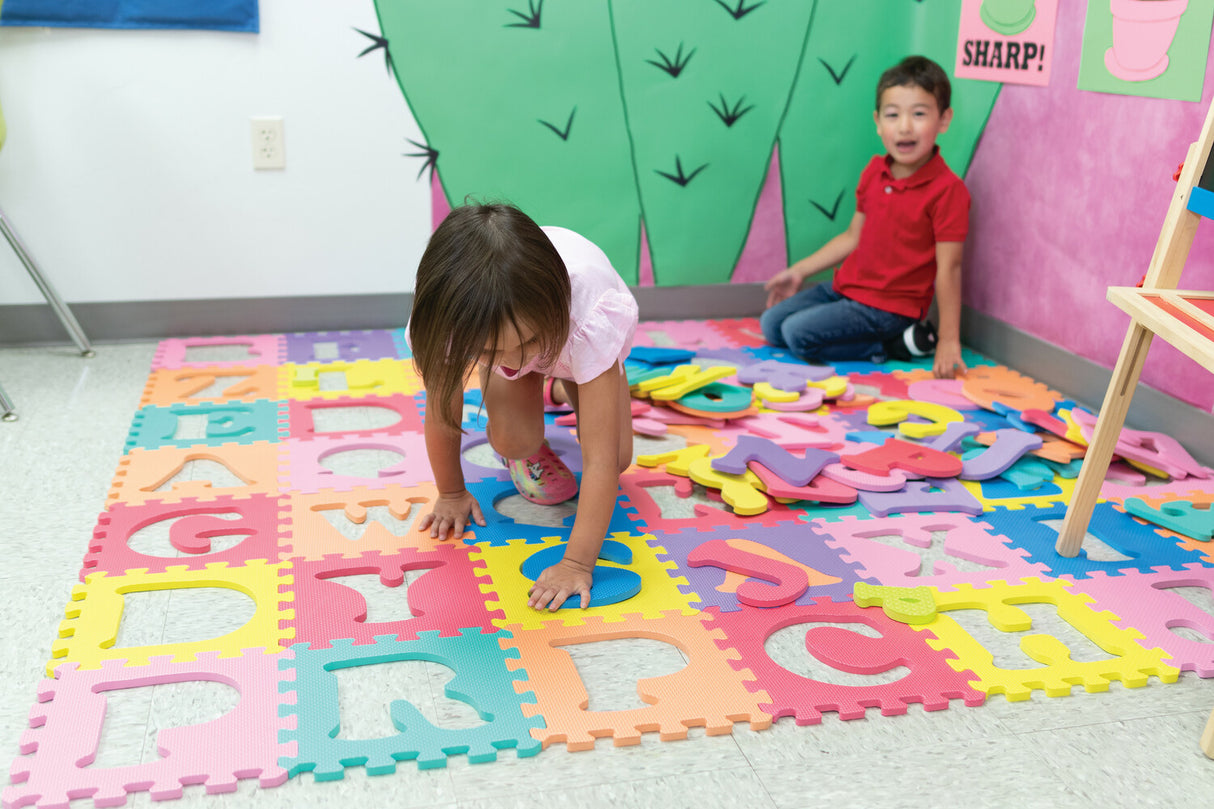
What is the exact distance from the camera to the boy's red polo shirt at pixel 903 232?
2395 millimetres

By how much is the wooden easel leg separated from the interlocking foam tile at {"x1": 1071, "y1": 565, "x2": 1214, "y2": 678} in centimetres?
8

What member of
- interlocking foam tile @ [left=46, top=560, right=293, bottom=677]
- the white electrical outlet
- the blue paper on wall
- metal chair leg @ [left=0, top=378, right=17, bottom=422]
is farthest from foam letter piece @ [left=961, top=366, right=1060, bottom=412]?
metal chair leg @ [left=0, top=378, right=17, bottom=422]

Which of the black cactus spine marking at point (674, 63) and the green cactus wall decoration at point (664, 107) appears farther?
the black cactus spine marking at point (674, 63)

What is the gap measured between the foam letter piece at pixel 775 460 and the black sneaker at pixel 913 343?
783mm

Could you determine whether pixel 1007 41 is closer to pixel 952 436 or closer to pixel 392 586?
pixel 952 436

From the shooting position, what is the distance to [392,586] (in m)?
1.38

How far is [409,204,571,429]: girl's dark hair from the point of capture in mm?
1137

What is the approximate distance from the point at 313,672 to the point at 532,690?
253 millimetres

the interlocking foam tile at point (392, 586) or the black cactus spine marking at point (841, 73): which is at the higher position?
the black cactus spine marking at point (841, 73)

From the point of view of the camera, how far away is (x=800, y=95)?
8.66 ft

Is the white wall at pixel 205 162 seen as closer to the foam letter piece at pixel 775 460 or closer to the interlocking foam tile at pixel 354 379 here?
the interlocking foam tile at pixel 354 379

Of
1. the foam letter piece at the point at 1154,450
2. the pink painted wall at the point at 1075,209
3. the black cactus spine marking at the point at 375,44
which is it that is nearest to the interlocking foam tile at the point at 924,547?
the foam letter piece at the point at 1154,450

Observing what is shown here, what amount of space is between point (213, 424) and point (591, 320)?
3.06ft

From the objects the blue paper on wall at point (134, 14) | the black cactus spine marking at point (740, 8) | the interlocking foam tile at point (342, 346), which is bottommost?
the interlocking foam tile at point (342, 346)
